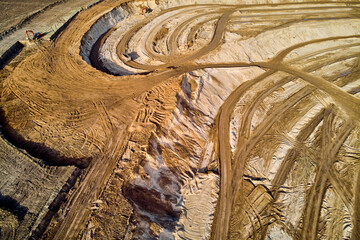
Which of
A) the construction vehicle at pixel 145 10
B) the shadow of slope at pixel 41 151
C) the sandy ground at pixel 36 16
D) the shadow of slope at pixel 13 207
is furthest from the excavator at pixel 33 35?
the shadow of slope at pixel 13 207

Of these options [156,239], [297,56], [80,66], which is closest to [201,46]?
[297,56]

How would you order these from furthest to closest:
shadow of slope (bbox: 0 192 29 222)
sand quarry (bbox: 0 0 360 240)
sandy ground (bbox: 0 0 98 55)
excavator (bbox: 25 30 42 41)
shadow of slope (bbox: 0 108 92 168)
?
1. sandy ground (bbox: 0 0 98 55)
2. excavator (bbox: 25 30 42 41)
3. shadow of slope (bbox: 0 108 92 168)
4. sand quarry (bbox: 0 0 360 240)
5. shadow of slope (bbox: 0 192 29 222)

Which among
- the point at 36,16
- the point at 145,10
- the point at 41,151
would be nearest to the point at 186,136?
the point at 41,151

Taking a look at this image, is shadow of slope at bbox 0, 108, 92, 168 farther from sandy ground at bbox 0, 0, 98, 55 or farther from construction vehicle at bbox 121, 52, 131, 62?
construction vehicle at bbox 121, 52, 131, 62

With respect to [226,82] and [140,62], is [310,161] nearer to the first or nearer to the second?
[226,82]

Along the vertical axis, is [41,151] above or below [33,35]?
below

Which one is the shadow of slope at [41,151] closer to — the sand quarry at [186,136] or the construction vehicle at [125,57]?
the sand quarry at [186,136]

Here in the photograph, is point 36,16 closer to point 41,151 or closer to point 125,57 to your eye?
point 125,57

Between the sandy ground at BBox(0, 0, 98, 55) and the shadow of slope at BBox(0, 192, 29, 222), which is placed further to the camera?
the sandy ground at BBox(0, 0, 98, 55)

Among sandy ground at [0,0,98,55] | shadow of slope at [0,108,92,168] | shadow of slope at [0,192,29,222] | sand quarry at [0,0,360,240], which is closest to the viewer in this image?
shadow of slope at [0,192,29,222]

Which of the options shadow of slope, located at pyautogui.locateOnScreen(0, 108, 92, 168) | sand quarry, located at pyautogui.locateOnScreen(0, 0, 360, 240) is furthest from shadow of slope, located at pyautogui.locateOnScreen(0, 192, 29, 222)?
shadow of slope, located at pyautogui.locateOnScreen(0, 108, 92, 168)
